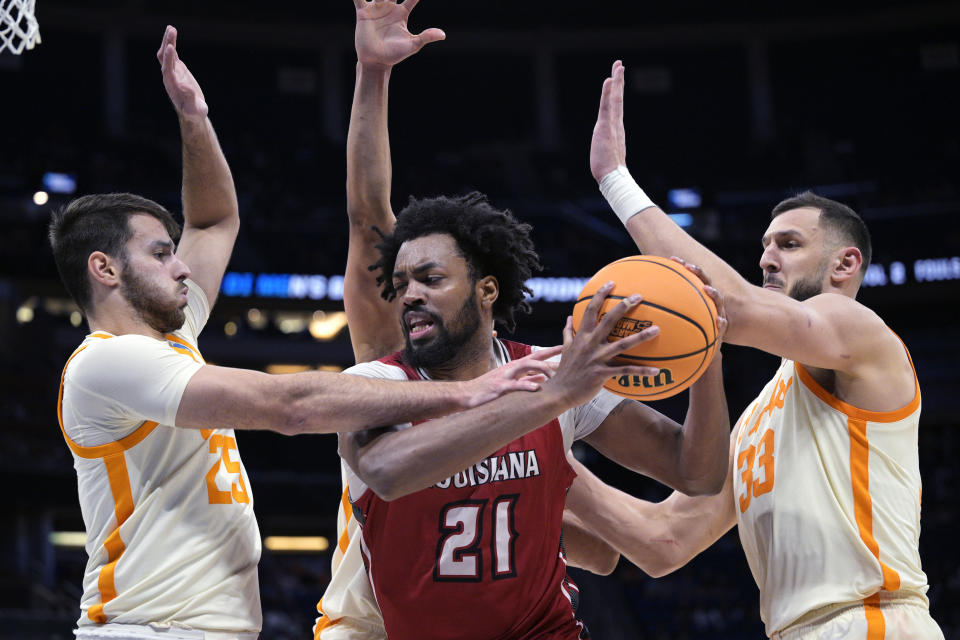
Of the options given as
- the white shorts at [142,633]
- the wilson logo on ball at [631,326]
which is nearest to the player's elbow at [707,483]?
the wilson logo on ball at [631,326]

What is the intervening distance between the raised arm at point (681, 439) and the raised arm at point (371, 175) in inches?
42.5

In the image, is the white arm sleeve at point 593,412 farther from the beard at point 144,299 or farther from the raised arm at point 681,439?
the beard at point 144,299

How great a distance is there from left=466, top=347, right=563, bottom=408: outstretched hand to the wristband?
0.71 meters

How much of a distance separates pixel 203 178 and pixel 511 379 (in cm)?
217

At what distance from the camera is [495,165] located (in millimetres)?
22672

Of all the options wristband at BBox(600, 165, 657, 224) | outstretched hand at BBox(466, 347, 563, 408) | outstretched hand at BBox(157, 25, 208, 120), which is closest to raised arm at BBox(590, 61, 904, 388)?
wristband at BBox(600, 165, 657, 224)

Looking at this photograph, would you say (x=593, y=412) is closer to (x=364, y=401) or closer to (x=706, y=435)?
(x=706, y=435)

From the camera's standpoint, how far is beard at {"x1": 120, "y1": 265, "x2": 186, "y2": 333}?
3.87m

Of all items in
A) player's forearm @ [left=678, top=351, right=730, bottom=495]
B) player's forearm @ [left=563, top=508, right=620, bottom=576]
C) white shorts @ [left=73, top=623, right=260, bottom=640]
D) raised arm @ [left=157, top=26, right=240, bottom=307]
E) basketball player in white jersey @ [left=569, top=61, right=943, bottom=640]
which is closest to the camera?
white shorts @ [left=73, top=623, right=260, bottom=640]

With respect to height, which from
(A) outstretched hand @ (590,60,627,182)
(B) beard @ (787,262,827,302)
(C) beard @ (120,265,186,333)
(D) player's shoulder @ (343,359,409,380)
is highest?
(A) outstretched hand @ (590,60,627,182)

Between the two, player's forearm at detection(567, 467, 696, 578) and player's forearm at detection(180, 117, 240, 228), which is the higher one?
player's forearm at detection(180, 117, 240, 228)

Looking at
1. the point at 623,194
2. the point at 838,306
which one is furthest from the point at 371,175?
the point at 838,306

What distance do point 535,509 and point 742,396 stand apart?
692 inches

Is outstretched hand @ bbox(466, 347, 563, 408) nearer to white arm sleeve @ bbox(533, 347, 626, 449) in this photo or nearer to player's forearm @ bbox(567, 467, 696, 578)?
white arm sleeve @ bbox(533, 347, 626, 449)
